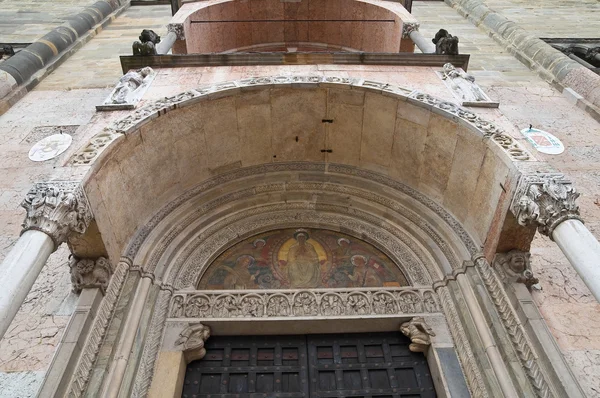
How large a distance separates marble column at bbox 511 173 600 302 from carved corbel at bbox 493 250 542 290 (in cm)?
66

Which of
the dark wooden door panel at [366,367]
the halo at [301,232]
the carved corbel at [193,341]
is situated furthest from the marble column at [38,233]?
the halo at [301,232]

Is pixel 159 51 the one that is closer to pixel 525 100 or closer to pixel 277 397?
pixel 277 397

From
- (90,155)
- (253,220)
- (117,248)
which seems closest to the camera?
(90,155)

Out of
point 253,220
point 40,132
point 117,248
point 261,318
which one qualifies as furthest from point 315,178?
point 40,132

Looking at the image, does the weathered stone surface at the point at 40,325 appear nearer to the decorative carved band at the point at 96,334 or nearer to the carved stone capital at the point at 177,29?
the decorative carved band at the point at 96,334

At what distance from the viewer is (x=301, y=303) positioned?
587 cm

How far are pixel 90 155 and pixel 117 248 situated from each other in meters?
1.12

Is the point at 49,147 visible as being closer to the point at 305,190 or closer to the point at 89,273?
the point at 89,273

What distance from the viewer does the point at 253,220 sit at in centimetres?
724

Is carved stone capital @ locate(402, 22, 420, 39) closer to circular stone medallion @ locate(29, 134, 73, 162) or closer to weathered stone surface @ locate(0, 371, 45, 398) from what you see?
circular stone medallion @ locate(29, 134, 73, 162)

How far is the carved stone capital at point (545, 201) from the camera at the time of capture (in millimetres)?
4406

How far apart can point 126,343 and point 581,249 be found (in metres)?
4.47

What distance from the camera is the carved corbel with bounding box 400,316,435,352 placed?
5465 mm

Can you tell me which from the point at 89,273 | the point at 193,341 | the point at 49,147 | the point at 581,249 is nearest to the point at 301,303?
the point at 193,341
